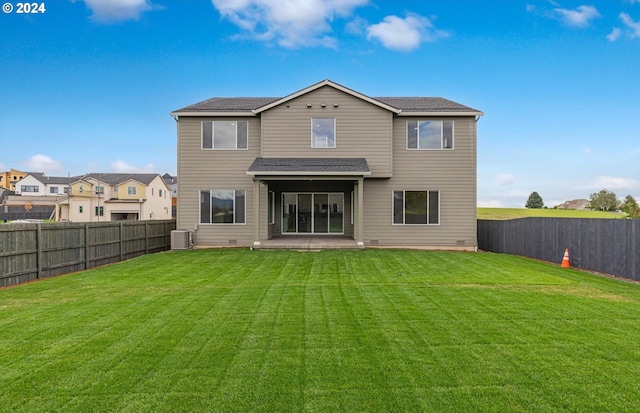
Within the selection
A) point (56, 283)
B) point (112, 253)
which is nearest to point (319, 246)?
point (112, 253)

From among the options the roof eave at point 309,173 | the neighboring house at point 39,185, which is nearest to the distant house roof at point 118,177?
the neighboring house at point 39,185

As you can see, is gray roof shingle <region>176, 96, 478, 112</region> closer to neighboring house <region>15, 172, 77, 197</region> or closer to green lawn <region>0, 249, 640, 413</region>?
green lawn <region>0, 249, 640, 413</region>

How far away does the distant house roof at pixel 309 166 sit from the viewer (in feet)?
50.3

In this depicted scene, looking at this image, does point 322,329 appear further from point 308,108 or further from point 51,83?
point 51,83

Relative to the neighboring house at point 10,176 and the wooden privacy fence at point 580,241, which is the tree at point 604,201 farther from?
the neighboring house at point 10,176

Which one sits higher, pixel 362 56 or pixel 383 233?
pixel 362 56

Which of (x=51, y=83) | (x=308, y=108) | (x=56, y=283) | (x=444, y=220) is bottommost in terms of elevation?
(x=56, y=283)

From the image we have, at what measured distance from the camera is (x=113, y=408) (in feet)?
11.4

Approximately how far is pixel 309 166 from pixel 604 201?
6574cm

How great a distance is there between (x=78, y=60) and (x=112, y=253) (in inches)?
473

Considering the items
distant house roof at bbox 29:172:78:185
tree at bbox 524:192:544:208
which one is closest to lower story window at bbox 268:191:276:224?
distant house roof at bbox 29:172:78:185

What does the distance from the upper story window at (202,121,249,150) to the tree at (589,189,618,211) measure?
6556 centimetres

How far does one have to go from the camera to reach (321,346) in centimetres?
504

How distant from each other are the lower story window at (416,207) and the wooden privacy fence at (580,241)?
3.40 m
